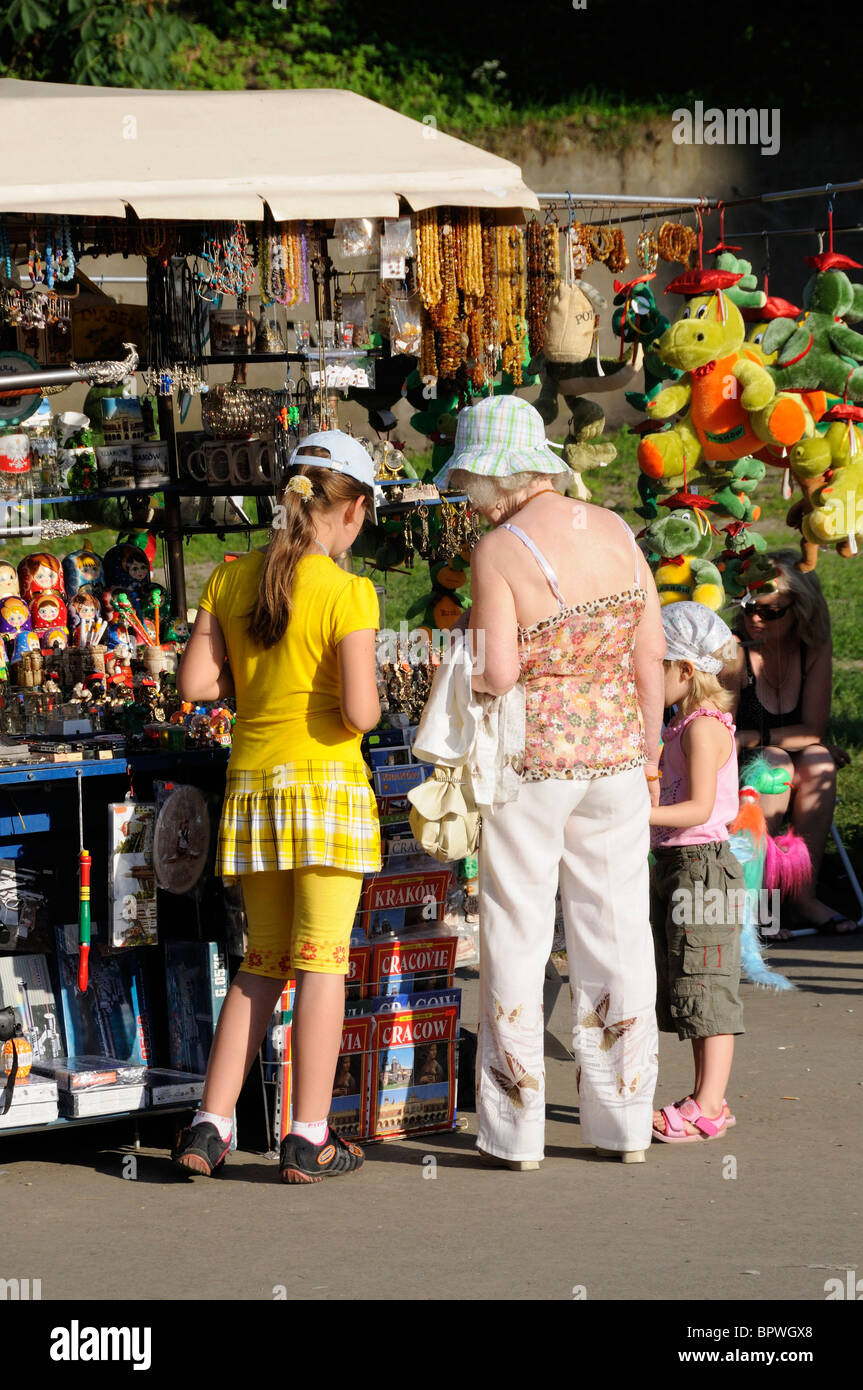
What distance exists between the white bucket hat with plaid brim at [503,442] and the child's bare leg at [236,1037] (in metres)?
1.36

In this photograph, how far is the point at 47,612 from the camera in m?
5.75

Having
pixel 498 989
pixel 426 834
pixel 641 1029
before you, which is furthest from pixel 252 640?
pixel 641 1029

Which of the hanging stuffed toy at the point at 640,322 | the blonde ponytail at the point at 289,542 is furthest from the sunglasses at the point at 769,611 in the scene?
the blonde ponytail at the point at 289,542

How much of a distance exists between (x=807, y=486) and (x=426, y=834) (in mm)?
2886

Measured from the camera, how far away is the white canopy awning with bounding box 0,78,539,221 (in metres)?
4.63

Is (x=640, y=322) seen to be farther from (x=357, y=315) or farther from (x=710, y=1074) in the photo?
(x=710, y=1074)

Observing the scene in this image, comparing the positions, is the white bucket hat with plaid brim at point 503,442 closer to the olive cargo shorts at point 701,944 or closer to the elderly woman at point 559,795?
the elderly woman at point 559,795

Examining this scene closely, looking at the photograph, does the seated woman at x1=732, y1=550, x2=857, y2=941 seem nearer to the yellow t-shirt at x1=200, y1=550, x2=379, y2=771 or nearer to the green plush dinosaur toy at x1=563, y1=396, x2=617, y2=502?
the green plush dinosaur toy at x1=563, y1=396, x2=617, y2=502

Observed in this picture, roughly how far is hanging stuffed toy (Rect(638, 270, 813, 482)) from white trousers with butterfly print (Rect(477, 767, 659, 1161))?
8.17 feet

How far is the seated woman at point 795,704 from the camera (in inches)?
267

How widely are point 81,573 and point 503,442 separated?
2.31 metres

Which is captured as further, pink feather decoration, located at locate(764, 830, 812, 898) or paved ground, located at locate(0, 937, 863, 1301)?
pink feather decoration, located at locate(764, 830, 812, 898)

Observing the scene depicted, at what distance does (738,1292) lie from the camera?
11.0 feet

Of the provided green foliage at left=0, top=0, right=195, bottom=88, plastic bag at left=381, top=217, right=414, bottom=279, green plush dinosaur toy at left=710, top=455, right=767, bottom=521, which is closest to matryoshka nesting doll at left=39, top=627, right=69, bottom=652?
plastic bag at left=381, top=217, right=414, bottom=279
